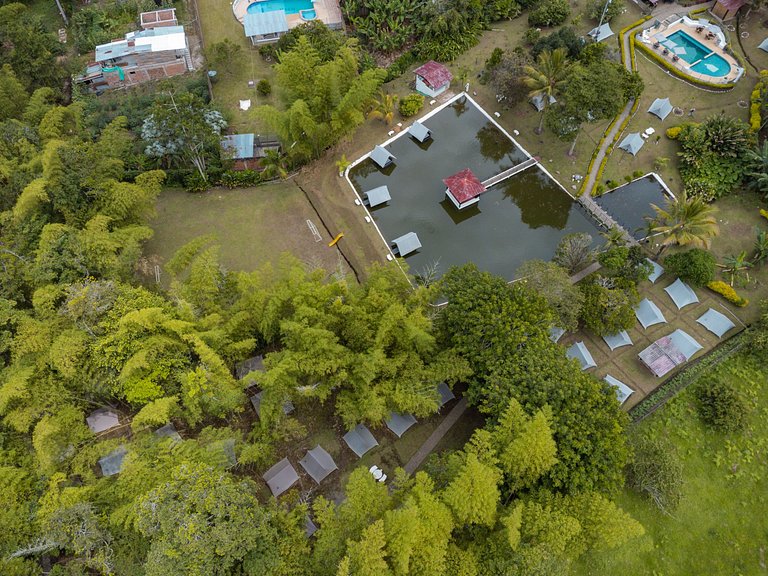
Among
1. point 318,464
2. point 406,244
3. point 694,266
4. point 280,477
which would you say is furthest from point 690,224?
point 280,477

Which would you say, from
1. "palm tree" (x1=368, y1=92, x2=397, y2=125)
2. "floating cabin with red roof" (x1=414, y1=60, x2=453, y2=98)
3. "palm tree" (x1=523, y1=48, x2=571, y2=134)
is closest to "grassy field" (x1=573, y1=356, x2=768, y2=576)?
"palm tree" (x1=523, y1=48, x2=571, y2=134)

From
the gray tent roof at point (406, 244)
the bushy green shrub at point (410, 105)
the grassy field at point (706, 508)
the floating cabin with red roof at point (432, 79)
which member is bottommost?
the grassy field at point (706, 508)

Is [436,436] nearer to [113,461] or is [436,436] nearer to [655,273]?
[113,461]

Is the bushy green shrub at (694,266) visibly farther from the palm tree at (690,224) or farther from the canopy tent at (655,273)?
the palm tree at (690,224)

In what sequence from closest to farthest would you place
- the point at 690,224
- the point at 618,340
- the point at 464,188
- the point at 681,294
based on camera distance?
the point at 618,340 < the point at 690,224 < the point at 681,294 < the point at 464,188

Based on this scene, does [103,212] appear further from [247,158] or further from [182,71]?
[182,71]

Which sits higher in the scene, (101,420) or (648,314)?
(648,314)

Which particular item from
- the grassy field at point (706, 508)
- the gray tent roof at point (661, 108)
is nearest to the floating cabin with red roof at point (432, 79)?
the gray tent roof at point (661, 108)

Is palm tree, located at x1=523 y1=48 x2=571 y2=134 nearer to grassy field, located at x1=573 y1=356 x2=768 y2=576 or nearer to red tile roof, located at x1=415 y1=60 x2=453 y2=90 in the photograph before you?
red tile roof, located at x1=415 y1=60 x2=453 y2=90
